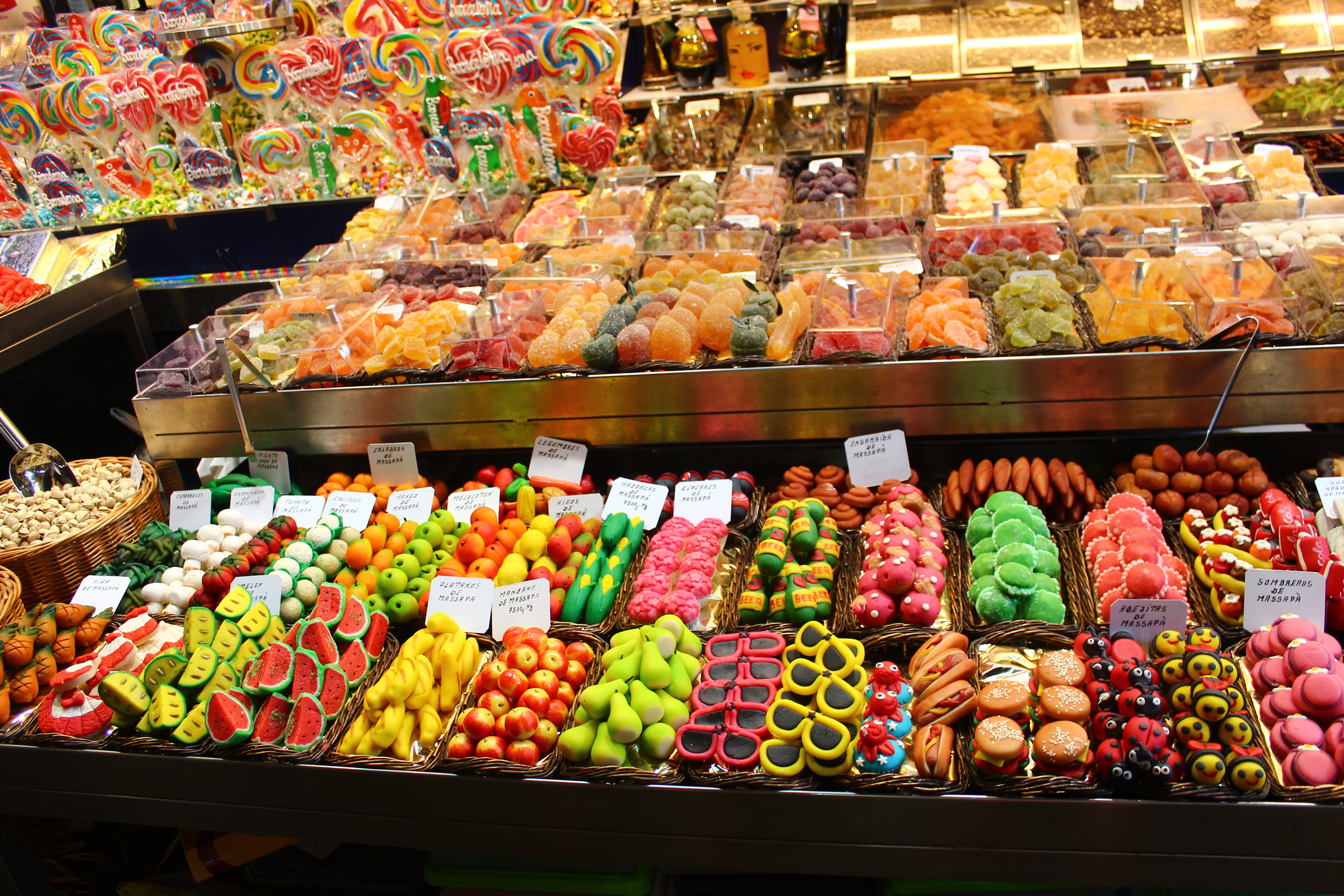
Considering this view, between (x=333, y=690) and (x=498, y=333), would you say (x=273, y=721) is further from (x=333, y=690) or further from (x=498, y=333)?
(x=498, y=333)

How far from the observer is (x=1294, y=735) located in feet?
5.23

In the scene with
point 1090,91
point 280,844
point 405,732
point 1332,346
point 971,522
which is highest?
point 1090,91

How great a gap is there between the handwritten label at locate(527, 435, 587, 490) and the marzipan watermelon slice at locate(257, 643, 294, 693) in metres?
0.78

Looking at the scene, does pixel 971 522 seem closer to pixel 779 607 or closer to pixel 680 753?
pixel 779 607

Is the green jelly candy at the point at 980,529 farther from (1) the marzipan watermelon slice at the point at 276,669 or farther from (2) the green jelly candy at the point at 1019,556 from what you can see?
(1) the marzipan watermelon slice at the point at 276,669

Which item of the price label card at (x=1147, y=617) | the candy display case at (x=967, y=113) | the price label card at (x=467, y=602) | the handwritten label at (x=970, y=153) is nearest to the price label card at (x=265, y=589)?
the price label card at (x=467, y=602)

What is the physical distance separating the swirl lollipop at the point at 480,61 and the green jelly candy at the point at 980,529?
2674 mm

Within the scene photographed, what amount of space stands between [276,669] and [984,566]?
5.04 feet

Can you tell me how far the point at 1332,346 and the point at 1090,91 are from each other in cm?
253

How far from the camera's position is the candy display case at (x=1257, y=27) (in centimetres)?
427

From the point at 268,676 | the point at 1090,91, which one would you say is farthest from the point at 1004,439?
the point at 1090,91

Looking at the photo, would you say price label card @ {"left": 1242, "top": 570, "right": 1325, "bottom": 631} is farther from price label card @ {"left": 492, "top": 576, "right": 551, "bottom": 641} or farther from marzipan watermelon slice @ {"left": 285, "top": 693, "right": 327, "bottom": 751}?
marzipan watermelon slice @ {"left": 285, "top": 693, "right": 327, "bottom": 751}

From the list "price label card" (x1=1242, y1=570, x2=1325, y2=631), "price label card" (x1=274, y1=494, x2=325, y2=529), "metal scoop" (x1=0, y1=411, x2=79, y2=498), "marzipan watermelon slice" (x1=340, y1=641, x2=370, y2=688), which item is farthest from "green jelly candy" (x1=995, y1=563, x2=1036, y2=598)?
"metal scoop" (x1=0, y1=411, x2=79, y2=498)

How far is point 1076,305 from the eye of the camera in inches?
97.2
